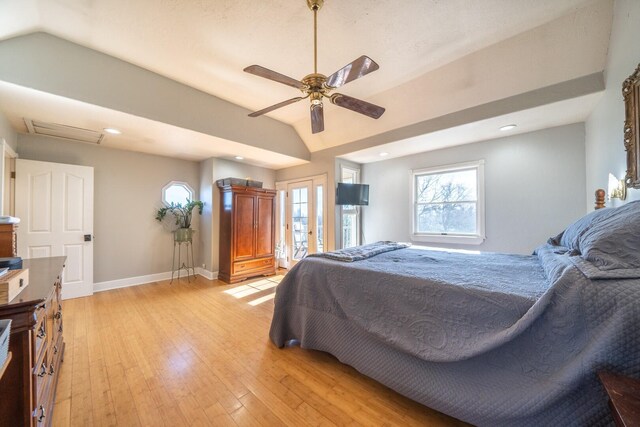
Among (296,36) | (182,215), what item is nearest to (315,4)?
(296,36)

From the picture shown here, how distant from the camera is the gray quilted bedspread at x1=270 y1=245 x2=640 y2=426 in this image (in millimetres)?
1021

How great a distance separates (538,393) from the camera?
3.68ft

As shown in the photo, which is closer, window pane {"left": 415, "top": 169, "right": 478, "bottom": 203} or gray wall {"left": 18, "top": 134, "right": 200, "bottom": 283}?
gray wall {"left": 18, "top": 134, "right": 200, "bottom": 283}

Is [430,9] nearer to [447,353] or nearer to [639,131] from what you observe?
[639,131]

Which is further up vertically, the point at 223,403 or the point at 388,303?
the point at 388,303

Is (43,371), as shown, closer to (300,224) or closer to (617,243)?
(617,243)

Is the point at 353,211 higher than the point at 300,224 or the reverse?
higher

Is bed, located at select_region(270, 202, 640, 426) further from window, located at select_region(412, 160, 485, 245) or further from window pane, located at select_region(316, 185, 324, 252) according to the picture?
window pane, located at select_region(316, 185, 324, 252)

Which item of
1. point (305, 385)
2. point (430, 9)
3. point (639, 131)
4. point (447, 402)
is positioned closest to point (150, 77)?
point (430, 9)

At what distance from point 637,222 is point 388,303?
4.25 ft

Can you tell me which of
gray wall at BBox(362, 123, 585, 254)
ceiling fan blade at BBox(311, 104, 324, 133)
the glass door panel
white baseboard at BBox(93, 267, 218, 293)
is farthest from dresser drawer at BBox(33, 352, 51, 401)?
gray wall at BBox(362, 123, 585, 254)

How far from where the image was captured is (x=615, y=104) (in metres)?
2.06

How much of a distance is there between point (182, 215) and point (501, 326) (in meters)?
5.03

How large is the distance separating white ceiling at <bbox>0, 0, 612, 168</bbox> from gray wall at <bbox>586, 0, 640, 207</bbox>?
186mm
